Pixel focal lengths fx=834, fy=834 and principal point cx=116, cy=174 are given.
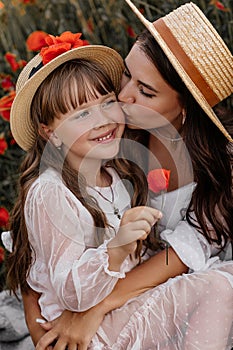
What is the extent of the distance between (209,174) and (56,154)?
1.53ft

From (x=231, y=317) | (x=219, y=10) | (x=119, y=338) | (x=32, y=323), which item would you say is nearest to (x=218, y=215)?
(x=231, y=317)

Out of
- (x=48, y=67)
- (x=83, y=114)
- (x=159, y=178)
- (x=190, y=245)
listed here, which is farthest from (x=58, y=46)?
(x=190, y=245)

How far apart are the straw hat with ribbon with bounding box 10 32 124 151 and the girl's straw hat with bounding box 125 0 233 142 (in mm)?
187

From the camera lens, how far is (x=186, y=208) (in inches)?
102

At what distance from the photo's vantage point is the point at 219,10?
3352 mm

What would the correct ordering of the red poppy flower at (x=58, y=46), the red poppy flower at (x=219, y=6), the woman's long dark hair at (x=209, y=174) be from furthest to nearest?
the red poppy flower at (x=219, y=6), the woman's long dark hair at (x=209, y=174), the red poppy flower at (x=58, y=46)

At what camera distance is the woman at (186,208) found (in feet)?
7.68

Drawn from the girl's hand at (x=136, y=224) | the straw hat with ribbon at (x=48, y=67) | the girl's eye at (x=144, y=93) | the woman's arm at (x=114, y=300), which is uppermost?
the straw hat with ribbon at (x=48, y=67)

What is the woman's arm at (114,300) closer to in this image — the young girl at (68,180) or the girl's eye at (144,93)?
the young girl at (68,180)

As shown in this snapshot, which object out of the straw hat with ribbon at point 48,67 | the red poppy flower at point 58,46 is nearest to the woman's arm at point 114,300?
the straw hat with ribbon at point 48,67

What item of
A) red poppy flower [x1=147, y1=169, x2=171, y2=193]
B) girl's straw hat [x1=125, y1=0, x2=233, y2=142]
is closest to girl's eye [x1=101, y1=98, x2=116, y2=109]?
girl's straw hat [x1=125, y1=0, x2=233, y2=142]

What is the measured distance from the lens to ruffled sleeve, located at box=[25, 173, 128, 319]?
89.2 inches

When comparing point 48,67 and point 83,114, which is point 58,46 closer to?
point 48,67

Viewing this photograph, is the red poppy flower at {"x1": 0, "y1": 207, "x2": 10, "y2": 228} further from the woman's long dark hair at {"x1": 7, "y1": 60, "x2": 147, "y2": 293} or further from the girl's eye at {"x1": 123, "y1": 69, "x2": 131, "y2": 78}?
the girl's eye at {"x1": 123, "y1": 69, "x2": 131, "y2": 78}
